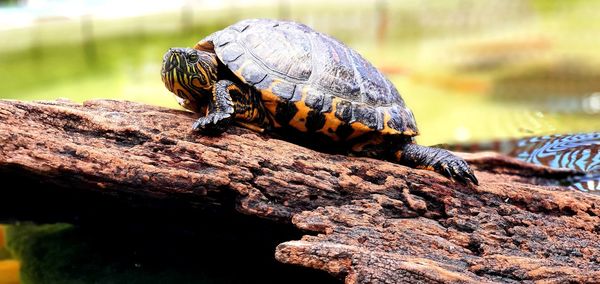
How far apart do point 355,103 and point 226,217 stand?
750mm

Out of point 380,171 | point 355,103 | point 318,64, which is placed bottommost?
point 380,171

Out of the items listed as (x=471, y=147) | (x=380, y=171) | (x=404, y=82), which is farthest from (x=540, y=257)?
(x=404, y=82)

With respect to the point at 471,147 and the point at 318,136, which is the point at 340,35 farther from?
the point at 318,136

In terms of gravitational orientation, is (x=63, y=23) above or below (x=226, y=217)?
above

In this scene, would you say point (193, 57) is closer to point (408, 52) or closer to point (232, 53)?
point (232, 53)

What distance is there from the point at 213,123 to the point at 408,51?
7.80 metres

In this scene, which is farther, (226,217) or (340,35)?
(340,35)

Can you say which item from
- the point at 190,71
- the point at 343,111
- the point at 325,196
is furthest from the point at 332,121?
the point at 190,71

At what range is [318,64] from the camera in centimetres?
247

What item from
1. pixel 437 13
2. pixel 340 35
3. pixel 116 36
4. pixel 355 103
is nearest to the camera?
pixel 355 103

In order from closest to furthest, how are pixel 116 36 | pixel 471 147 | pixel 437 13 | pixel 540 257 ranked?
pixel 540 257, pixel 471 147, pixel 116 36, pixel 437 13

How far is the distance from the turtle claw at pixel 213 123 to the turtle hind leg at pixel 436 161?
833 millimetres

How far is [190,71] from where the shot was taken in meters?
2.33

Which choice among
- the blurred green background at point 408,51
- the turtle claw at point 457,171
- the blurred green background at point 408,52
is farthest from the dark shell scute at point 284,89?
the blurred green background at point 408,52
